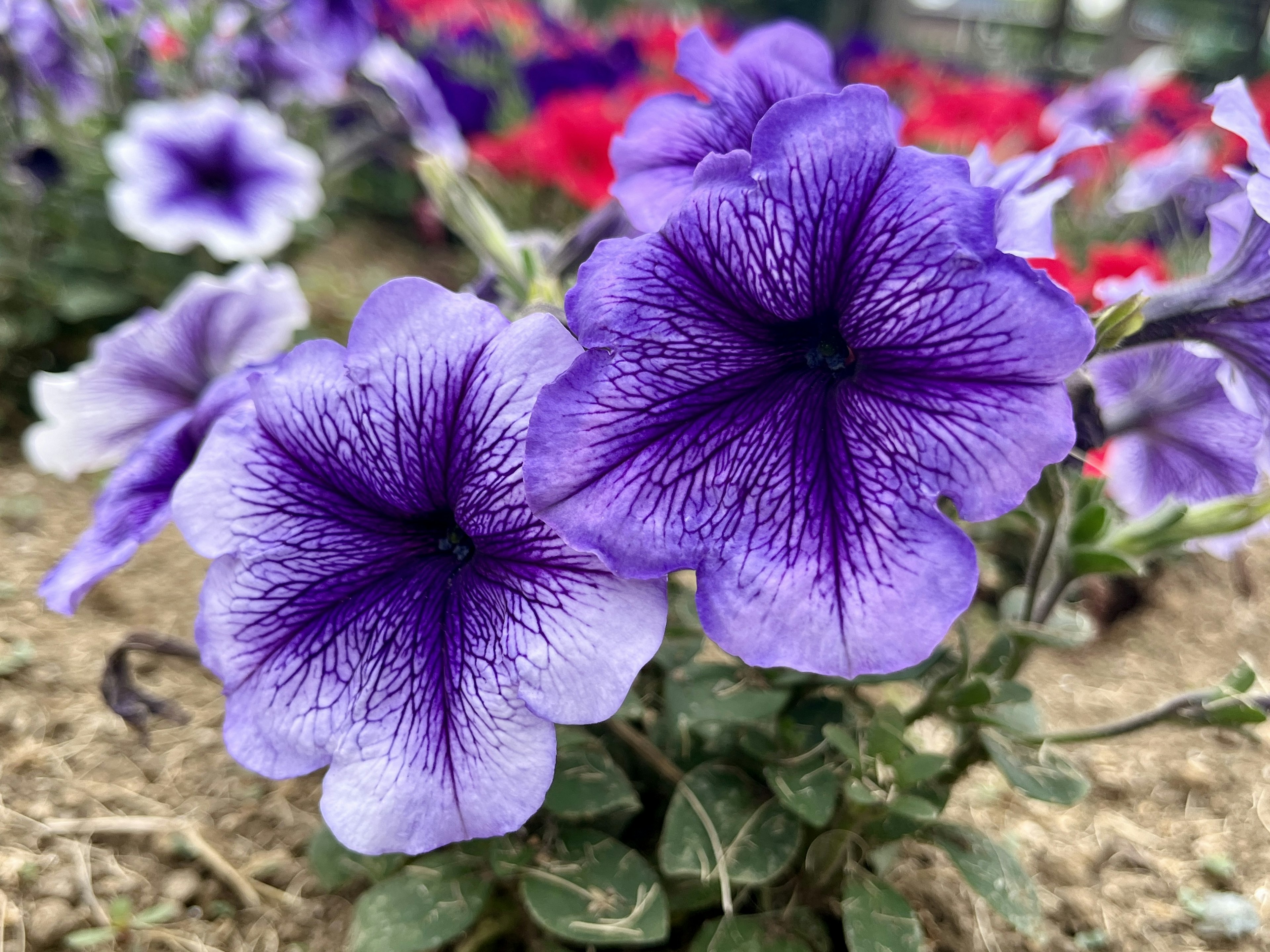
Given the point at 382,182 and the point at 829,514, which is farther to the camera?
the point at 382,182

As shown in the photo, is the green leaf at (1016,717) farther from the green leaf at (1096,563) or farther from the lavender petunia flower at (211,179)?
the lavender petunia flower at (211,179)

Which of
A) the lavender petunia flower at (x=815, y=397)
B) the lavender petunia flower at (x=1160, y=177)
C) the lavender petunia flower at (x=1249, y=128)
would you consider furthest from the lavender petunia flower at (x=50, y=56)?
the lavender petunia flower at (x=1160, y=177)

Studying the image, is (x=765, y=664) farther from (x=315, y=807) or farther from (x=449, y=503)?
(x=315, y=807)

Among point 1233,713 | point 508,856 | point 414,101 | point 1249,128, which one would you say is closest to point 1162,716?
point 1233,713

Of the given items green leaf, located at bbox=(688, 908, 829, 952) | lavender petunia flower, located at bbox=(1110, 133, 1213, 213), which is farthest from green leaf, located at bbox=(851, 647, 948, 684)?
lavender petunia flower, located at bbox=(1110, 133, 1213, 213)

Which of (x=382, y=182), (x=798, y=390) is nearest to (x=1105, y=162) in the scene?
(x=382, y=182)

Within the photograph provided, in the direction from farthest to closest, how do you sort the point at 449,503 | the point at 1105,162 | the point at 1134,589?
the point at 1105,162 < the point at 1134,589 < the point at 449,503
